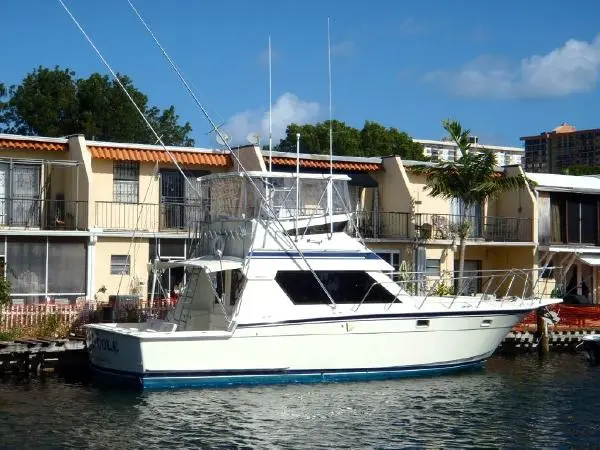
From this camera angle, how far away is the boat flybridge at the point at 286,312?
2428 centimetres

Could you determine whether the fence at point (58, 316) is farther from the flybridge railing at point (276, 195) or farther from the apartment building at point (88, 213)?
the flybridge railing at point (276, 195)

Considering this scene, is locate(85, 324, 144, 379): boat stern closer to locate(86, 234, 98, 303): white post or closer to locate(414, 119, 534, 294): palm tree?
locate(86, 234, 98, 303): white post

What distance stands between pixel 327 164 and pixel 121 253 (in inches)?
352

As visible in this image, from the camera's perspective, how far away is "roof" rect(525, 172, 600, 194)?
41.0 m

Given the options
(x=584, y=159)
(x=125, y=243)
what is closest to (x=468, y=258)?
(x=125, y=243)

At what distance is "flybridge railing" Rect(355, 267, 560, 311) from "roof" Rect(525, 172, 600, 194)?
3.81 meters

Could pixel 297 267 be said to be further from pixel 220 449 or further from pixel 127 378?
pixel 220 449

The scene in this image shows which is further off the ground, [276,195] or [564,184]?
[564,184]

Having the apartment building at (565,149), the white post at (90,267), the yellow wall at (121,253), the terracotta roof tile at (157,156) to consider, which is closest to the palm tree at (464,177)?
the terracotta roof tile at (157,156)

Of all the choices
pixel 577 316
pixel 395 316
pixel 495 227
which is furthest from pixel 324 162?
pixel 395 316

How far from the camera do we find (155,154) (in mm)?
34344

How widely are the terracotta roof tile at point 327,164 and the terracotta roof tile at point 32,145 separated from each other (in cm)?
754

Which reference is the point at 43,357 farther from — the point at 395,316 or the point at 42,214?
the point at 395,316

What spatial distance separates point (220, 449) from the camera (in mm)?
18516
